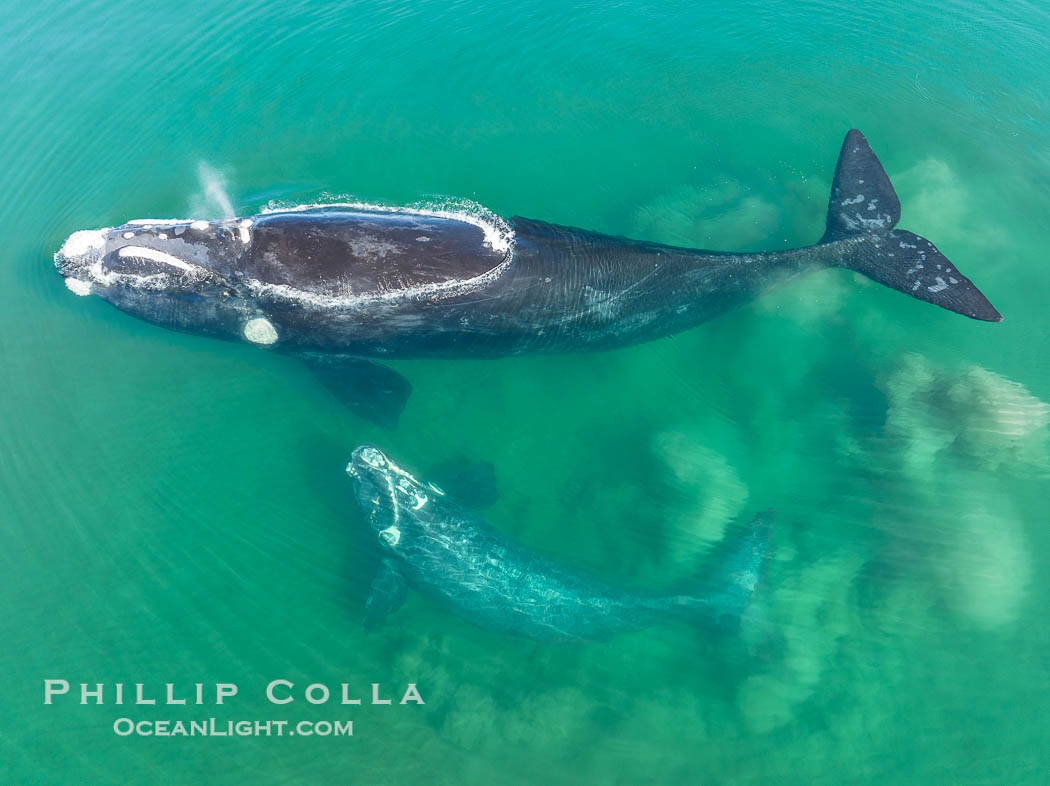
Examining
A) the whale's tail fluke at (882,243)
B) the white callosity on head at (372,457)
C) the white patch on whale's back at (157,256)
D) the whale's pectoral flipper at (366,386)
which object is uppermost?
the white patch on whale's back at (157,256)

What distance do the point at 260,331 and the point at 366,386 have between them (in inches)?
100

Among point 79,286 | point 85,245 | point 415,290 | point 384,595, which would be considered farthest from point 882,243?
point 79,286

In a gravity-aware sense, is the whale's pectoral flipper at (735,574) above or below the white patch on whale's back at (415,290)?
below

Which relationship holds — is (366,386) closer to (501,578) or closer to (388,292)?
(388,292)

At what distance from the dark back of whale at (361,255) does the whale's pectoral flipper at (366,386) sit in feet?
5.92

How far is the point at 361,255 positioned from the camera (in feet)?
43.0

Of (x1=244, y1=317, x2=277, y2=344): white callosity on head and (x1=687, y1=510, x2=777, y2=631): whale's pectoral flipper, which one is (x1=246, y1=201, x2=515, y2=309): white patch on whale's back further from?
(x1=687, y1=510, x2=777, y2=631): whale's pectoral flipper

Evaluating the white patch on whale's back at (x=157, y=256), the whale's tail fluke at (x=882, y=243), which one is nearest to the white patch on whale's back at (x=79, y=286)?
the white patch on whale's back at (x=157, y=256)

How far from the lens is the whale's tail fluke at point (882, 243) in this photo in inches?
538

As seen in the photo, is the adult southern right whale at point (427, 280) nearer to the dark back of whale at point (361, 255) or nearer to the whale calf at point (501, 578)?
the dark back of whale at point (361, 255)

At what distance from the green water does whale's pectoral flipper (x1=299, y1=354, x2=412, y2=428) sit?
0.34 m

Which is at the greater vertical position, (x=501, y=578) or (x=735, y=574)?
(x=501, y=578)

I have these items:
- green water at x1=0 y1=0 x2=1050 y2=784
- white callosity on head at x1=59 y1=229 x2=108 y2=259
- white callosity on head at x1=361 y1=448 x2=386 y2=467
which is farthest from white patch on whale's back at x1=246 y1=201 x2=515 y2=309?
white callosity on head at x1=59 y1=229 x2=108 y2=259

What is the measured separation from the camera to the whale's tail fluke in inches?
538
